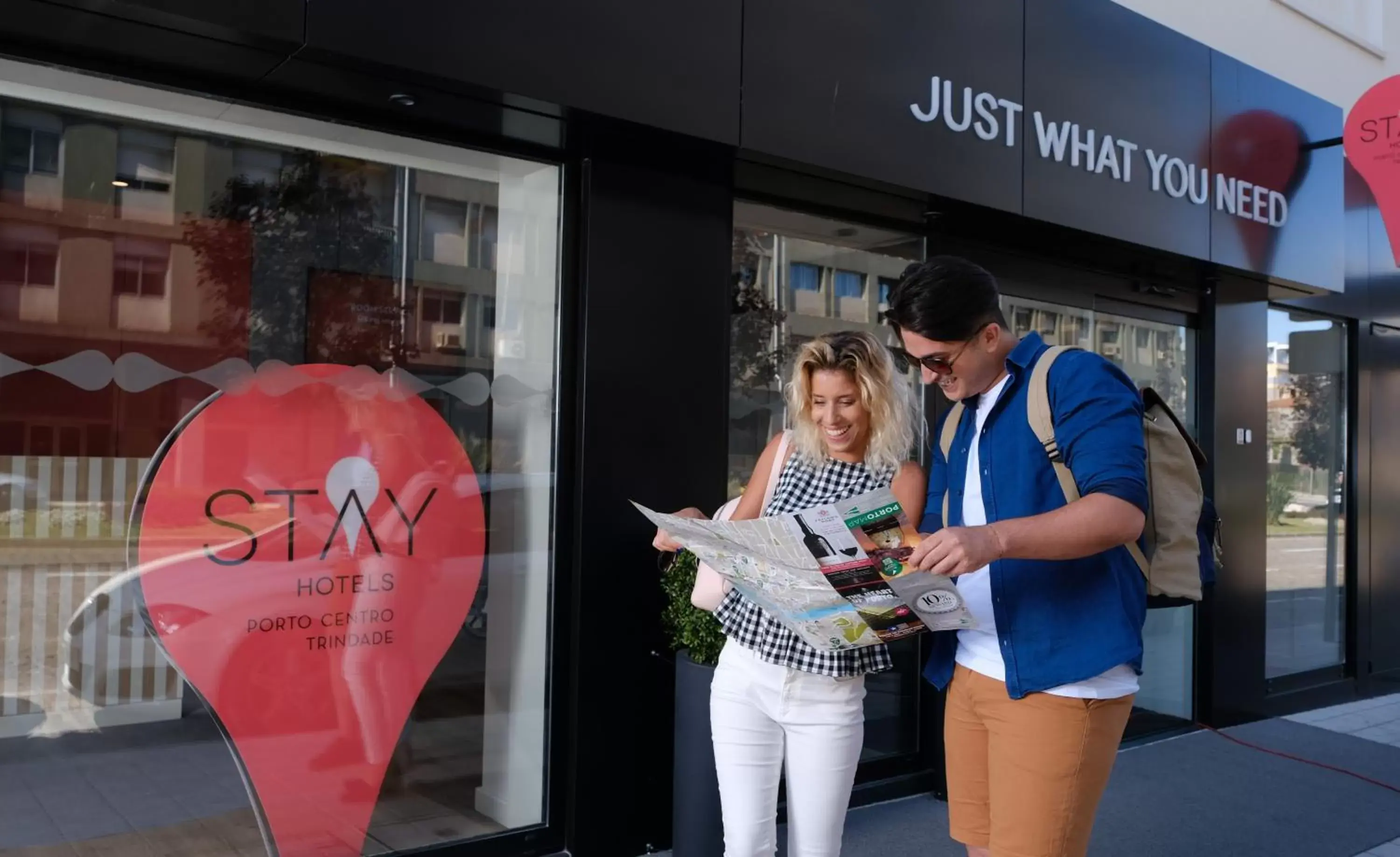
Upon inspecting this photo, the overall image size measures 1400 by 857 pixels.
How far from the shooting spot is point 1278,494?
7465mm

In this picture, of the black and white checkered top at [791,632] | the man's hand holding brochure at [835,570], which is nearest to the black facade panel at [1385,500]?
the black and white checkered top at [791,632]

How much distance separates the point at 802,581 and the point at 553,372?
214 centimetres

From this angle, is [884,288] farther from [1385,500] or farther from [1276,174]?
[1385,500]

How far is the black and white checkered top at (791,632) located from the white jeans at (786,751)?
0.03 metres

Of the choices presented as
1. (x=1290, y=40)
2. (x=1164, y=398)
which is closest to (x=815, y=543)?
(x=1164, y=398)

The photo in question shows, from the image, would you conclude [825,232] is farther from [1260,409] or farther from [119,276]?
[1260,409]

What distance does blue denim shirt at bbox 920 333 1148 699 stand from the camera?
207 cm

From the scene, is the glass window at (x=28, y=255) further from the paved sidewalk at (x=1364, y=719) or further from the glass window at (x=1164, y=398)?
the paved sidewalk at (x=1364, y=719)

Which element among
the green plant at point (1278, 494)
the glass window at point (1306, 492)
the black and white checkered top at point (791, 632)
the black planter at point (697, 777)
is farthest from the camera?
the glass window at point (1306, 492)

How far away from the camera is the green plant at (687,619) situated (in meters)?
3.81

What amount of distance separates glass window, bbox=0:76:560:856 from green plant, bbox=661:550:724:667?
1.57 feet

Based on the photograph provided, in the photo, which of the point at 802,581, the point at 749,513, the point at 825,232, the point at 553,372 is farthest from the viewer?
the point at 825,232

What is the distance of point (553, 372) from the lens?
4102 millimetres

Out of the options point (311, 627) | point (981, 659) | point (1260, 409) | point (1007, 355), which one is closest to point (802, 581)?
point (981, 659)
